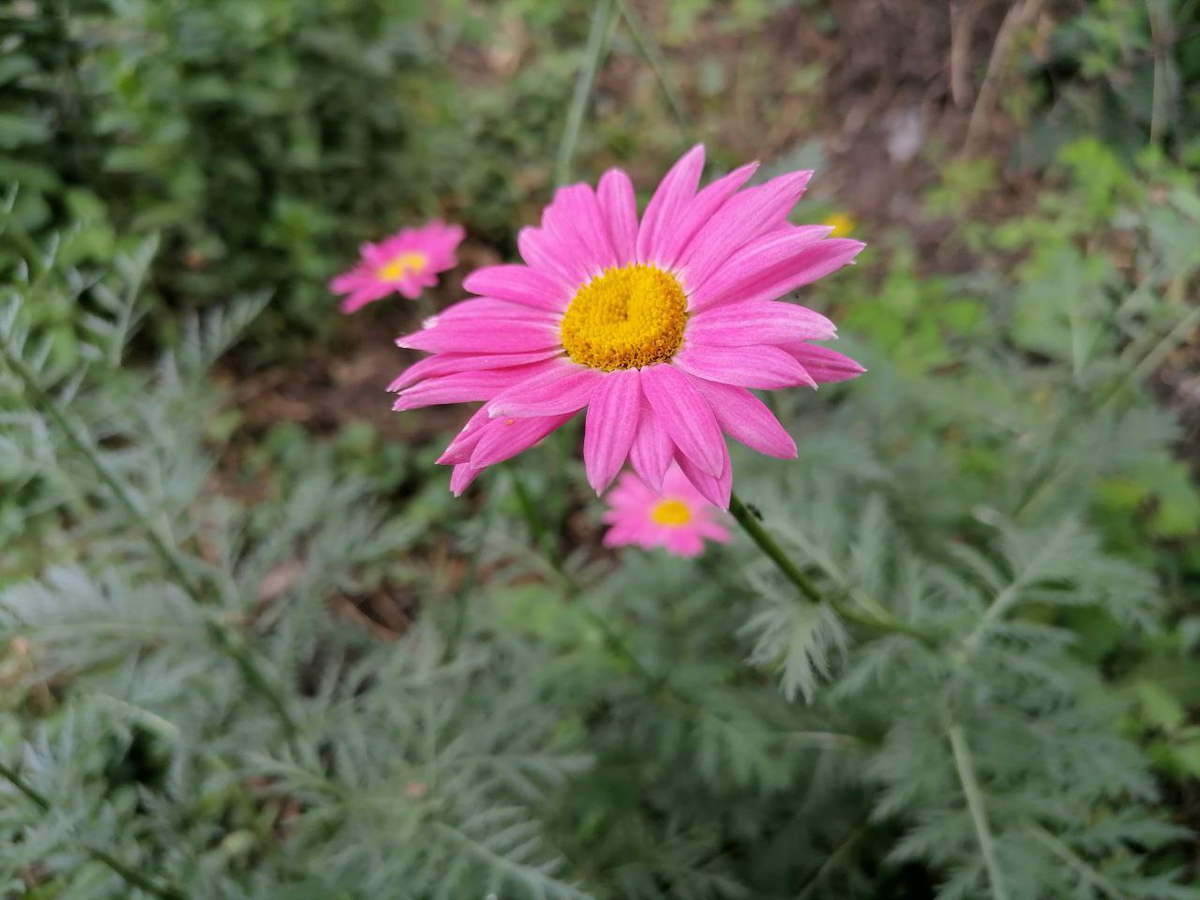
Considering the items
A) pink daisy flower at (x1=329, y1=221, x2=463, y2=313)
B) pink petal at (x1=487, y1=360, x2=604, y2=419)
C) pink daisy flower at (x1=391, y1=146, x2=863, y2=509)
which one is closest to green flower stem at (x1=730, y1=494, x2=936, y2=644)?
pink daisy flower at (x1=391, y1=146, x2=863, y2=509)

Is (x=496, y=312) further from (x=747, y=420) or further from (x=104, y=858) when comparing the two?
(x=104, y=858)

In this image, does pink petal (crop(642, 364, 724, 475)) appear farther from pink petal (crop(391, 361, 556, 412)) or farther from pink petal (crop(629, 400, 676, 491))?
pink petal (crop(391, 361, 556, 412))

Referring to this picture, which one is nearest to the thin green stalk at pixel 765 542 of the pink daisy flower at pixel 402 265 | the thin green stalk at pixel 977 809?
the thin green stalk at pixel 977 809

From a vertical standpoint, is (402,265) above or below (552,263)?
above

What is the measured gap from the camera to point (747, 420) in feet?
2.89

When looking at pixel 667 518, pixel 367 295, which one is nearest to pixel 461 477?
pixel 367 295

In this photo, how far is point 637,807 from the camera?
176 centimetres

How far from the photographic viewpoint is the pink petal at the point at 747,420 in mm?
856

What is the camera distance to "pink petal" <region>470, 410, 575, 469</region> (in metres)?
0.87

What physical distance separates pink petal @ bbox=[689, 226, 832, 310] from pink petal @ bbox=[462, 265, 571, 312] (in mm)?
200

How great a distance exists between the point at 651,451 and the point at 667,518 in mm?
797

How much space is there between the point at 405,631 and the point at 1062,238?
2.43 meters

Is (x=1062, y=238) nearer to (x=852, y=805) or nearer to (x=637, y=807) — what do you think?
(x=852, y=805)

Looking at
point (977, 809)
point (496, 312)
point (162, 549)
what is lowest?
point (977, 809)
